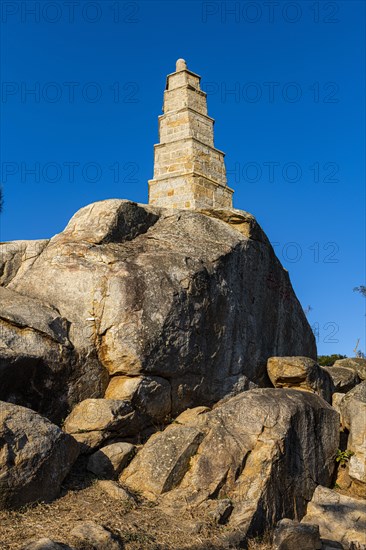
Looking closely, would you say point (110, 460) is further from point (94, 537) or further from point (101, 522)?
point (94, 537)

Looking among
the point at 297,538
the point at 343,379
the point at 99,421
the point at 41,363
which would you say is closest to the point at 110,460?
the point at 99,421

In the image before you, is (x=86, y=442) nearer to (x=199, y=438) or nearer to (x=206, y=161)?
(x=199, y=438)

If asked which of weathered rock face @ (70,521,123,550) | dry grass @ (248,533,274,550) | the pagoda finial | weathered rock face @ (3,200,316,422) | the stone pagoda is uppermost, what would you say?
the pagoda finial

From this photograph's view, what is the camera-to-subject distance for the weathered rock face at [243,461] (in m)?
8.97

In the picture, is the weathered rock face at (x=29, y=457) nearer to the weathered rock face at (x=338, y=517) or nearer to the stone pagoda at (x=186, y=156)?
the weathered rock face at (x=338, y=517)

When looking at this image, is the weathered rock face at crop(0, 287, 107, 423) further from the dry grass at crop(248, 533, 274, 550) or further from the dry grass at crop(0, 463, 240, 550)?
the dry grass at crop(248, 533, 274, 550)

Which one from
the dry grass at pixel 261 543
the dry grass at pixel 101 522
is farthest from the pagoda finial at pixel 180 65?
the dry grass at pixel 261 543

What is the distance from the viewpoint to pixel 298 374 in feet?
43.8

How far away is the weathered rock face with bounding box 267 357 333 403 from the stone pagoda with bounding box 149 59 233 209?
627 centimetres

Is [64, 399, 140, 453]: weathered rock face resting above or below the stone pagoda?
below

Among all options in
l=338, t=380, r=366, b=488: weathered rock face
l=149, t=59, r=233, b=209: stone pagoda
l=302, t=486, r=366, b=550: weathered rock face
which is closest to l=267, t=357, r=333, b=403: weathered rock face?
l=338, t=380, r=366, b=488: weathered rock face

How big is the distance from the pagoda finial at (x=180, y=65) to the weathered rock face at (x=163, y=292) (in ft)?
25.4

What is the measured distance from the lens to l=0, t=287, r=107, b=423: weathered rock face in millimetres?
9430

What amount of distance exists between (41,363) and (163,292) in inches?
114
